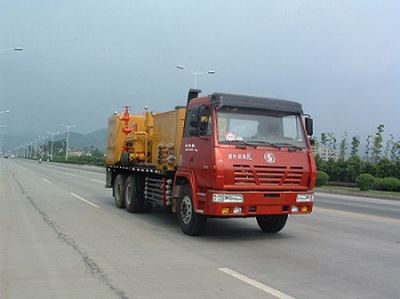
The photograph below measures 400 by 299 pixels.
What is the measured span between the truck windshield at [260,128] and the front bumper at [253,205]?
102 centimetres

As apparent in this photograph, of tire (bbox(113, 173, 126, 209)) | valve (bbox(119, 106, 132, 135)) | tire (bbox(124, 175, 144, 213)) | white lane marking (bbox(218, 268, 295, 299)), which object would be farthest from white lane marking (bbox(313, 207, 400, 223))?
white lane marking (bbox(218, 268, 295, 299))

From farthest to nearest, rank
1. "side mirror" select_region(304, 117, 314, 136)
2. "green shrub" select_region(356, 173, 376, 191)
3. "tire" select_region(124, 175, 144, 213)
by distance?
"green shrub" select_region(356, 173, 376, 191), "tire" select_region(124, 175, 144, 213), "side mirror" select_region(304, 117, 314, 136)

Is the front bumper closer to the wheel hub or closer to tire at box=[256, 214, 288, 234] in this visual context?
the wheel hub

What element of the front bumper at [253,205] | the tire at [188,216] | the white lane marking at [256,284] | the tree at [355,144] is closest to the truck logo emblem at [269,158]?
the front bumper at [253,205]

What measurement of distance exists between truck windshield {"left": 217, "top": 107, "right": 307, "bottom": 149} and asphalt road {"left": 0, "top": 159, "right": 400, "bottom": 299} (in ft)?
6.64

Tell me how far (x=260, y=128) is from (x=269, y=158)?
2.34 feet

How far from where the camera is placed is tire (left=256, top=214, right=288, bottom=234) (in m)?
12.5

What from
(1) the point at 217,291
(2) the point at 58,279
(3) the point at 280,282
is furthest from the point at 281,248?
(2) the point at 58,279

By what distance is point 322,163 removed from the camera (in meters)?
45.3

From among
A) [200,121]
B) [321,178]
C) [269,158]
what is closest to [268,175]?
[269,158]

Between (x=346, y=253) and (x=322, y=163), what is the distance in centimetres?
3597

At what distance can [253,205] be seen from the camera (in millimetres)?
10844

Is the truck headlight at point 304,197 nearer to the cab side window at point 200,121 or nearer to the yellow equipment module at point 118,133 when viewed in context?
the cab side window at point 200,121

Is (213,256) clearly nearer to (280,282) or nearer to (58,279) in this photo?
(280,282)
